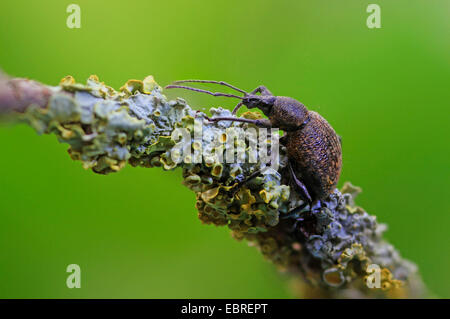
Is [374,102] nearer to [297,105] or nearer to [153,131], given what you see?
[297,105]

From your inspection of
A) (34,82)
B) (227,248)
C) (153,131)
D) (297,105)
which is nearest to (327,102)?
(297,105)

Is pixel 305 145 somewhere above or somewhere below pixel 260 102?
below

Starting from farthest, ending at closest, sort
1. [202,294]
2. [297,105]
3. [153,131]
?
[202,294]
[297,105]
[153,131]

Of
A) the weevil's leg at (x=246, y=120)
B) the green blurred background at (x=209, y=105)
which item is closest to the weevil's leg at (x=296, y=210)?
the weevil's leg at (x=246, y=120)

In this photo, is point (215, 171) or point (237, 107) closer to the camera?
point (215, 171)

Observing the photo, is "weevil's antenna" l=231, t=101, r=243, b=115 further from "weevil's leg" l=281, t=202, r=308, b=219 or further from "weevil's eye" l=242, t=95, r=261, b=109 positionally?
"weevil's leg" l=281, t=202, r=308, b=219

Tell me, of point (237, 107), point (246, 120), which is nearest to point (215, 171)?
point (246, 120)

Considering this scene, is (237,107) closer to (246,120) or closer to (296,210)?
(246,120)
